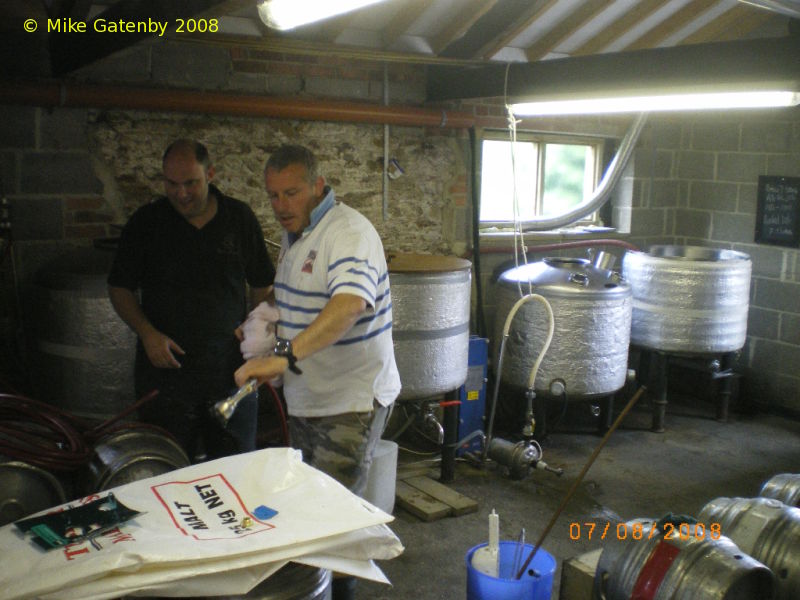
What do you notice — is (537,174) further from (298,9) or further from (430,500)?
(298,9)

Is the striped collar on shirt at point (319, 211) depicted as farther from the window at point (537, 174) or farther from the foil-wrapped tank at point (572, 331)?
the window at point (537, 174)

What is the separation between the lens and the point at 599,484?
426cm

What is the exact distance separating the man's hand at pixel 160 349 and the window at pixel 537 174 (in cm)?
291

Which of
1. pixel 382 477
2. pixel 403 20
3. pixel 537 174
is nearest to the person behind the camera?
pixel 382 477

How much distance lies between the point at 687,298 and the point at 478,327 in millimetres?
1358

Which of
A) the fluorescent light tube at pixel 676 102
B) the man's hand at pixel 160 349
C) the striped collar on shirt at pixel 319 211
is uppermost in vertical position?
the fluorescent light tube at pixel 676 102

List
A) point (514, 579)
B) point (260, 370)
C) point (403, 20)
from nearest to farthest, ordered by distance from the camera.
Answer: point (260, 370), point (514, 579), point (403, 20)

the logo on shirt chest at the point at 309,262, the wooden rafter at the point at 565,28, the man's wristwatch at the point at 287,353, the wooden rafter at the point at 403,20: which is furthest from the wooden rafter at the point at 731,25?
the man's wristwatch at the point at 287,353

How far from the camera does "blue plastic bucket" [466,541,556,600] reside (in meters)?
2.17

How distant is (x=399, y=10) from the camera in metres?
4.05

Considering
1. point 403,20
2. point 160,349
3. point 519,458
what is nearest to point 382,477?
point 519,458

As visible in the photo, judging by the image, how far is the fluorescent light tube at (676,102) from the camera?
2.90 m

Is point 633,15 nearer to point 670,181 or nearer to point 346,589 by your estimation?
point 670,181

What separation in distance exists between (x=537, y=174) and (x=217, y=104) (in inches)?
100
